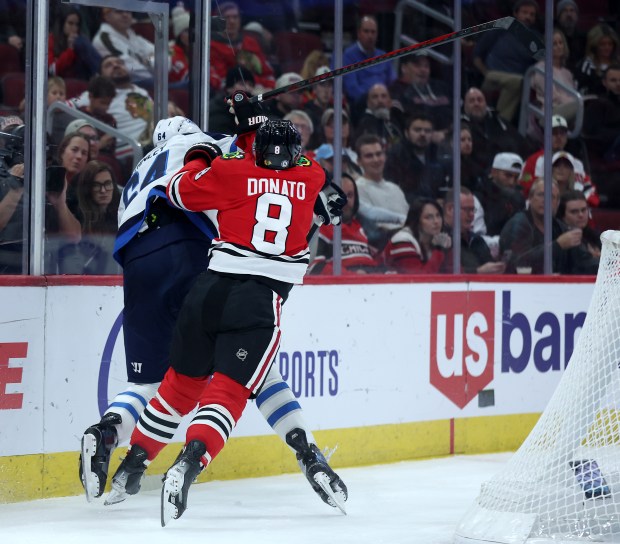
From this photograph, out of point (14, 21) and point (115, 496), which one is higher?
point (14, 21)

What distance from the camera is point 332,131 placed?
5035 mm

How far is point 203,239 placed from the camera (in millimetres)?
3834

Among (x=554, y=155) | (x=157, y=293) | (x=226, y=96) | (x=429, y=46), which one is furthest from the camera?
(x=554, y=155)

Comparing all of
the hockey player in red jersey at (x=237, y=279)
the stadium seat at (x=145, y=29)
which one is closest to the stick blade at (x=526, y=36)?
the hockey player in red jersey at (x=237, y=279)

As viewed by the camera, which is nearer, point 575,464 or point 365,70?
point 575,464

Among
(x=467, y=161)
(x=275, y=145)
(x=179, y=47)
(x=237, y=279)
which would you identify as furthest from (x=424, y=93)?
(x=237, y=279)

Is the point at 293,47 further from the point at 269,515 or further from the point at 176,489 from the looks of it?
the point at 176,489

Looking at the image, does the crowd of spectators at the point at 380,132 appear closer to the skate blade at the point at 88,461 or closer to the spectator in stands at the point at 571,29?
the spectator in stands at the point at 571,29

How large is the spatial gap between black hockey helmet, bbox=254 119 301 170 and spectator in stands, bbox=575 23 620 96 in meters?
2.97

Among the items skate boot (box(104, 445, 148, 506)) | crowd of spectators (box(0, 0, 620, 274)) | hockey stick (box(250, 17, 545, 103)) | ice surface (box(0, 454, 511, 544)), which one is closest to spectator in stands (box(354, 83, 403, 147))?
crowd of spectators (box(0, 0, 620, 274))

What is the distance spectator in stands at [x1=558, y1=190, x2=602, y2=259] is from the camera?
5.74 metres

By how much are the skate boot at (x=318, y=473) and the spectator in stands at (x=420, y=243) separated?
4.78ft

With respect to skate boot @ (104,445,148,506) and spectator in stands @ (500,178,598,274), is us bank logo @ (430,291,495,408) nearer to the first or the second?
spectator in stands @ (500,178,598,274)

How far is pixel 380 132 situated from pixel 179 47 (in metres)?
1.03
